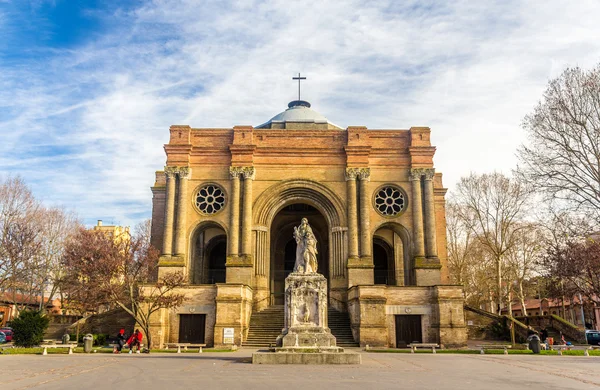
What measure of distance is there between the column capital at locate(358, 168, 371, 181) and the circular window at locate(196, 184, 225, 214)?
27.6 ft

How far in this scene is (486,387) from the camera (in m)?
10.2

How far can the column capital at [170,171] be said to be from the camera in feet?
101

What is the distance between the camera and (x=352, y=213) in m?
30.0

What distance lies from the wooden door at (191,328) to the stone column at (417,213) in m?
12.7

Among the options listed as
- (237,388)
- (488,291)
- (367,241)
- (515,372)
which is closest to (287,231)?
(367,241)

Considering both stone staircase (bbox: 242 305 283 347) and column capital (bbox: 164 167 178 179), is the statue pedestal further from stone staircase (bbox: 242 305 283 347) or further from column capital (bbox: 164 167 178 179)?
column capital (bbox: 164 167 178 179)

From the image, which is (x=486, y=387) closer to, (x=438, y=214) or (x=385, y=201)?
(x=385, y=201)

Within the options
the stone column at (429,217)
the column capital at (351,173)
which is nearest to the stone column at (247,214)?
the column capital at (351,173)

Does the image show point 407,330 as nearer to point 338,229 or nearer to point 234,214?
point 338,229

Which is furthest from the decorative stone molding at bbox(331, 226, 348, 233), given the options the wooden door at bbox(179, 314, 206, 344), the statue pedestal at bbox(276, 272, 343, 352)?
the statue pedestal at bbox(276, 272, 343, 352)

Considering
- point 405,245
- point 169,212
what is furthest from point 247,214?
point 405,245

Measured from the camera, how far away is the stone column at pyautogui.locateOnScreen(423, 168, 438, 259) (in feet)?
97.3

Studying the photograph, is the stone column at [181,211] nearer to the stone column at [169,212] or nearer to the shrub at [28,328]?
the stone column at [169,212]

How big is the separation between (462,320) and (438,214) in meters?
9.57
